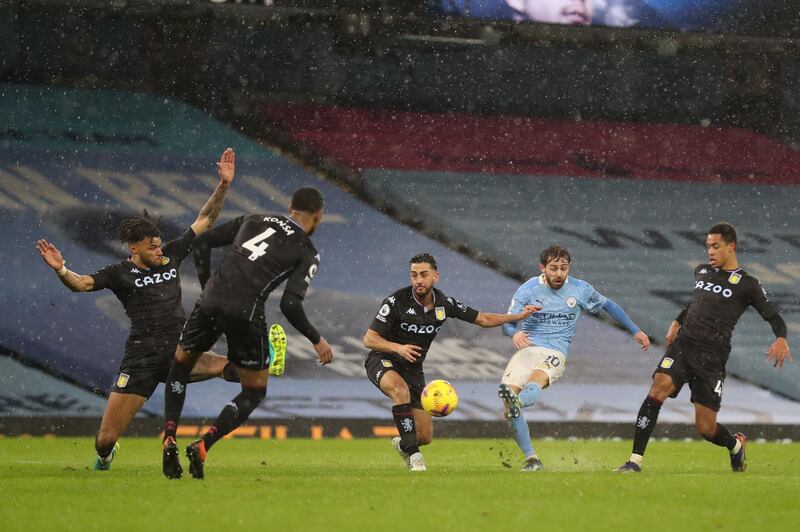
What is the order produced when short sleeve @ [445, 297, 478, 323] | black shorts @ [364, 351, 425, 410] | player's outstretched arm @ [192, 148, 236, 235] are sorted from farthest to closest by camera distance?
short sleeve @ [445, 297, 478, 323] → black shorts @ [364, 351, 425, 410] → player's outstretched arm @ [192, 148, 236, 235]

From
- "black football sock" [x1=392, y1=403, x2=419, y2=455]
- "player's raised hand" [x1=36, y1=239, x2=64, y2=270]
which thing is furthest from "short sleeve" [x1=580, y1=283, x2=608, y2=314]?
"player's raised hand" [x1=36, y1=239, x2=64, y2=270]

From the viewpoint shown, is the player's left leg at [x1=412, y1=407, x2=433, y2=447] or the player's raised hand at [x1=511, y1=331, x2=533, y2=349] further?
the player's left leg at [x1=412, y1=407, x2=433, y2=447]

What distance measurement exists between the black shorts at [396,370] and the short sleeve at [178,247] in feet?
5.99

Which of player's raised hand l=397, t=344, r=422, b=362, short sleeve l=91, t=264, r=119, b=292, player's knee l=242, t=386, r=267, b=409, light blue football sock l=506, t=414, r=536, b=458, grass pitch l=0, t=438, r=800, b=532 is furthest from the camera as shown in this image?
light blue football sock l=506, t=414, r=536, b=458

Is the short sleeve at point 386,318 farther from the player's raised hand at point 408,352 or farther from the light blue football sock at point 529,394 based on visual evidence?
the light blue football sock at point 529,394

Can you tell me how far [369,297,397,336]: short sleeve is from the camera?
10.9 metres

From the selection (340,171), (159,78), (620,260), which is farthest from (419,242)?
(159,78)

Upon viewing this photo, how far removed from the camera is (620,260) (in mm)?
21750

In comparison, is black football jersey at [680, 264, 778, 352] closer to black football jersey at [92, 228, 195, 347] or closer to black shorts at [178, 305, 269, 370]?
black shorts at [178, 305, 269, 370]

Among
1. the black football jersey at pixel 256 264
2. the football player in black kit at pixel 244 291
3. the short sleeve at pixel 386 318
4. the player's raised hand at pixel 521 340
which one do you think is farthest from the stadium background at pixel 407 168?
the black football jersey at pixel 256 264

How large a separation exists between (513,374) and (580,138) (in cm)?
1310

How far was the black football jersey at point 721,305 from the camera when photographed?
10.9 m

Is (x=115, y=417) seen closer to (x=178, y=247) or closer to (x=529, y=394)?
(x=178, y=247)

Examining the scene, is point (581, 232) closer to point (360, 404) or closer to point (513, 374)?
point (360, 404)
